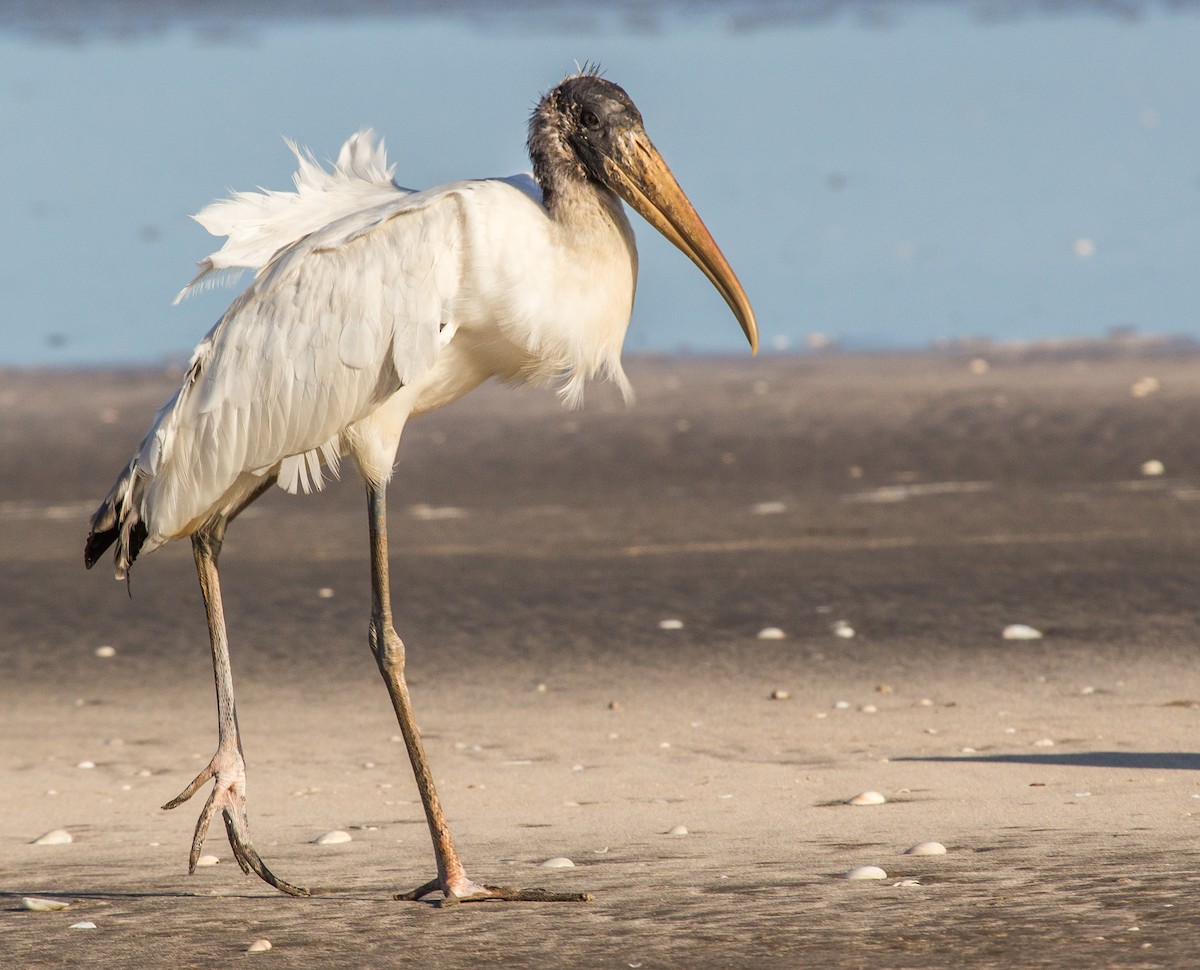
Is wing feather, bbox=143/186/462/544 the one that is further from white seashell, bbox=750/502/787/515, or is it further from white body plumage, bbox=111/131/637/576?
white seashell, bbox=750/502/787/515

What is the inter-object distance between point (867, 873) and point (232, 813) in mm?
1728

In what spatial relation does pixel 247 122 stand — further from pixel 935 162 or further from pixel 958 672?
pixel 958 672

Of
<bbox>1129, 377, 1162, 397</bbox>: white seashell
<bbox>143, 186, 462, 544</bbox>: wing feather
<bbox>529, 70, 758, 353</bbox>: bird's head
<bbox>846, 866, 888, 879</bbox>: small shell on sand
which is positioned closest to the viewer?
<bbox>846, 866, 888, 879</bbox>: small shell on sand

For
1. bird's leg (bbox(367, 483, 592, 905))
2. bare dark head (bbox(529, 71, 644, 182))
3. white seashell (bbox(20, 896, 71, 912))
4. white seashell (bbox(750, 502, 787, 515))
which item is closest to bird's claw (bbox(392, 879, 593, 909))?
bird's leg (bbox(367, 483, 592, 905))

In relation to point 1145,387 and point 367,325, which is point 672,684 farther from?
point 1145,387

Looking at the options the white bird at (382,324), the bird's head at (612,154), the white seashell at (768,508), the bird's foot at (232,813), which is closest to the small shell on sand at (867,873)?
the white bird at (382,324)

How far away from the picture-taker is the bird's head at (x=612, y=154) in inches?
235

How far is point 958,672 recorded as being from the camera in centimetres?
803

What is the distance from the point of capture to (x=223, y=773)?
18.9ft

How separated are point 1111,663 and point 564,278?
3253 mm

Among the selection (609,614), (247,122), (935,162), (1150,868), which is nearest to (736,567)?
(609,614)

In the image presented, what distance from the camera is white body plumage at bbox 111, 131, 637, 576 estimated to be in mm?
5707

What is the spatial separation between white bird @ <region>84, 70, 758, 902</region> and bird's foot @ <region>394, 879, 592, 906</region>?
138 millimetres

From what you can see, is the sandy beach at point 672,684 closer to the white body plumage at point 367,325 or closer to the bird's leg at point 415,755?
the bird's leg at point 415,755
